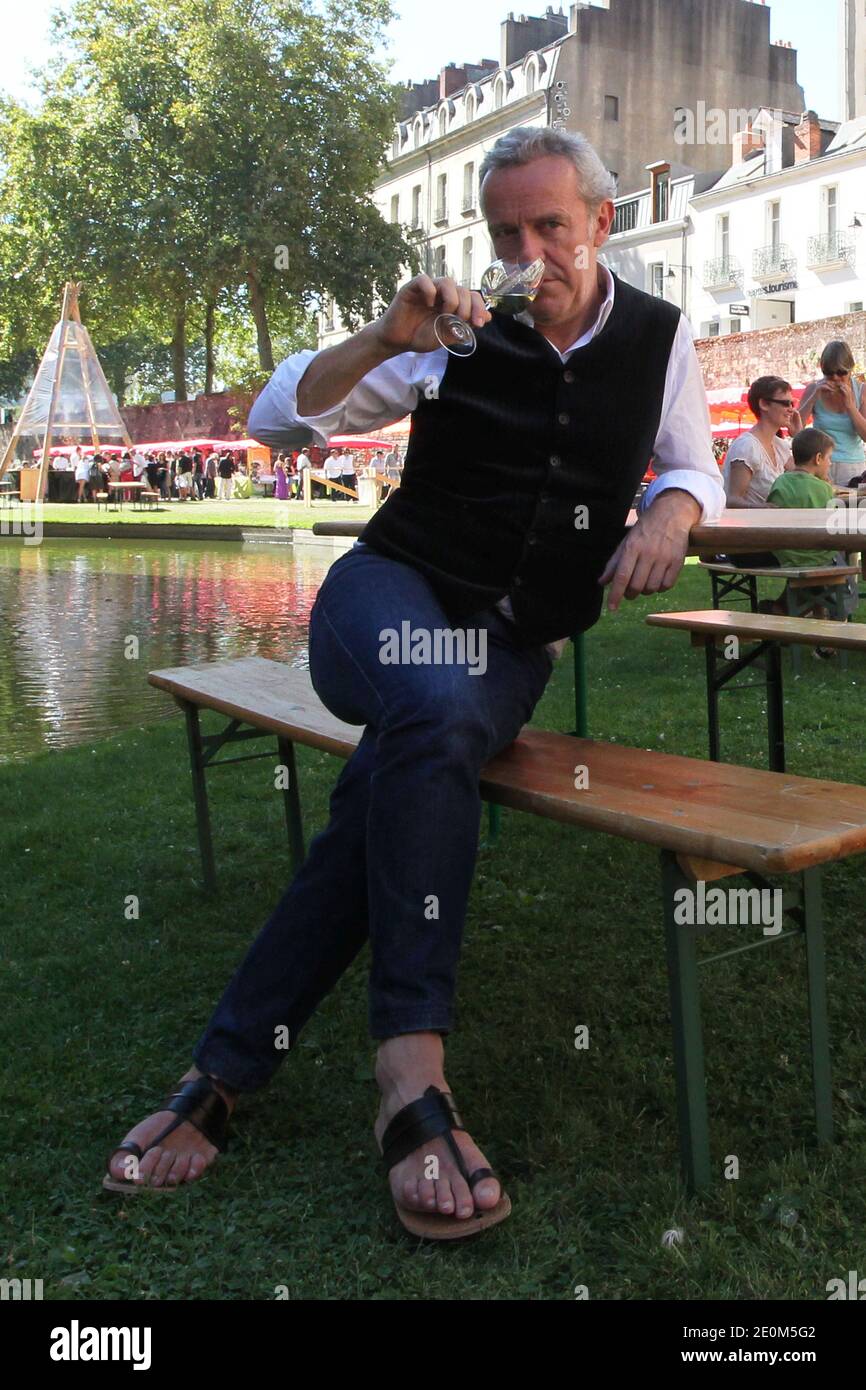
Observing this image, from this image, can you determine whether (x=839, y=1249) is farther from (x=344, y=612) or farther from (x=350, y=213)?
(x=350, y=213)

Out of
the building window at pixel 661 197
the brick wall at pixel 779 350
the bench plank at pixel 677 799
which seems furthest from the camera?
the building window at pixel 661 197

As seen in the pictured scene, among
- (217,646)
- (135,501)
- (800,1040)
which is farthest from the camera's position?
(135,501)

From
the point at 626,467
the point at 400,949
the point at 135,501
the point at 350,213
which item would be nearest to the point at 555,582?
the point at 626,467

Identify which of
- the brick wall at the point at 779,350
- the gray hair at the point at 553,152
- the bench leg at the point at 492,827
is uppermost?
the brick wall at the point at 779,350

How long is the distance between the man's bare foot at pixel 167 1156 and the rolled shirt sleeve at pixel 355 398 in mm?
1322

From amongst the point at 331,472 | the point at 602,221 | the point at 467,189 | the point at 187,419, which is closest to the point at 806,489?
the point at 602,221

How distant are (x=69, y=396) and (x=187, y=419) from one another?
3341 cm

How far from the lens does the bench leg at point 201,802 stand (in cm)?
415

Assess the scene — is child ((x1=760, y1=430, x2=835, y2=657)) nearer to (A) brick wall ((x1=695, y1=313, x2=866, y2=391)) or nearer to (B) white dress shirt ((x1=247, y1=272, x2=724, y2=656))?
(B) white dress shirt ((x1=247, y1=272, x2=724, y2=656))

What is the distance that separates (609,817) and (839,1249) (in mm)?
757

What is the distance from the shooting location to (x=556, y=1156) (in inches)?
103

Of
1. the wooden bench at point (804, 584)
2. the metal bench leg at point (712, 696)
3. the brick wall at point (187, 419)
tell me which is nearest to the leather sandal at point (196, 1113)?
the metal bench leg at point (712, 696)

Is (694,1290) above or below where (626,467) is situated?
below

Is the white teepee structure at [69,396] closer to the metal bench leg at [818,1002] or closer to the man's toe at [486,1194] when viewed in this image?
the metal bench leg at [818,1002]
